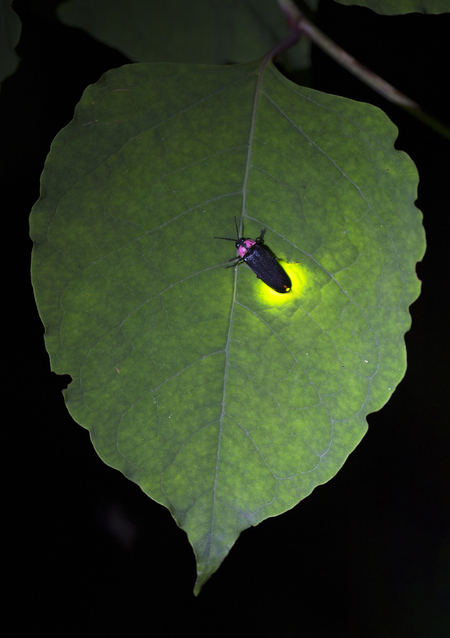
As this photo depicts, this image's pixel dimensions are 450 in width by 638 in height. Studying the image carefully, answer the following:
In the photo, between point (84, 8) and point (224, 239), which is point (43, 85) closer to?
point (84, 8)

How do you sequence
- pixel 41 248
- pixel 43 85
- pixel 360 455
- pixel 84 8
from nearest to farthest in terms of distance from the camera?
pixel 41 248 < pixel 84 8 < pixel 43 85 < pixel 360 455

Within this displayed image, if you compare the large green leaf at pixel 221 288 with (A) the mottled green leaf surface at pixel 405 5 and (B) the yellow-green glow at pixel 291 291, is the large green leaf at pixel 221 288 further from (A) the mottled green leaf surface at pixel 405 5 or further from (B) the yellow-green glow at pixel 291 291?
(A) the mottled green leaf surface at pixel 405 5

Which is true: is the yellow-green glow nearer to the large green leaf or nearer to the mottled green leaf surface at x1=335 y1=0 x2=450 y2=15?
the large green leaf

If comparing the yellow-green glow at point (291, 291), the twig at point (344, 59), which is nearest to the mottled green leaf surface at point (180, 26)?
the twig at point (344, 59)

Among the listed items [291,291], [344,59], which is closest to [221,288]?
[291,291]

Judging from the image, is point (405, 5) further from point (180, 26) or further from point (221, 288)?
point (221, 288)

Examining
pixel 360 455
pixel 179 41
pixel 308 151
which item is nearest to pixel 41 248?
pixel 308 151
